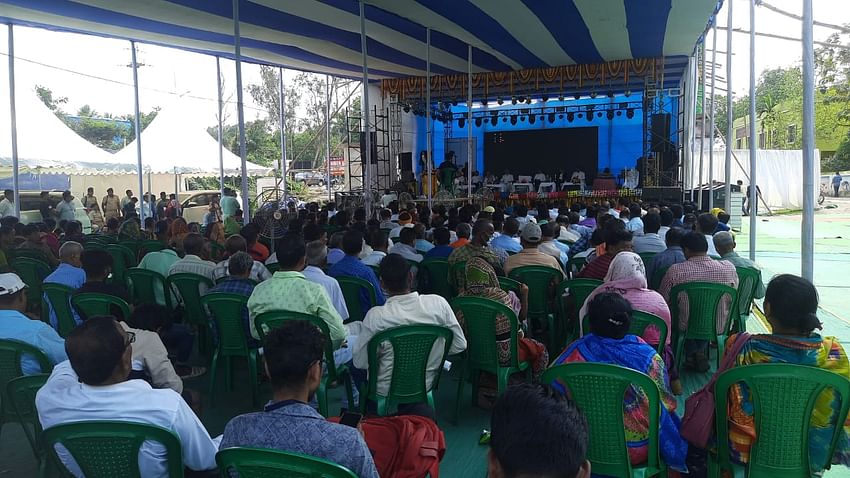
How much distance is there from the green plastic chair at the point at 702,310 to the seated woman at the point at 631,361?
73.8 inches

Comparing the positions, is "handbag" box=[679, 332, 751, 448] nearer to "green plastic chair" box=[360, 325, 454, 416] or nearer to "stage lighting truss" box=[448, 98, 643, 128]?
"green plastic chair" box=[360, 325, 454, 416]

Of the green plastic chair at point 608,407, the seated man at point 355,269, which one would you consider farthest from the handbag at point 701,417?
the seated man at point 355,269

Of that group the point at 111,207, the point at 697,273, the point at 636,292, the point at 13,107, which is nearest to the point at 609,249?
the point at 697,273

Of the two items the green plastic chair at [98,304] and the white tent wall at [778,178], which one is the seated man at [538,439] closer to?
the green plastic chair at [98,304]

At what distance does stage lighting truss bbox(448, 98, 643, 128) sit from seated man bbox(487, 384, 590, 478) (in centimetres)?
1860

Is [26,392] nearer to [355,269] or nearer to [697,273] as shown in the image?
[355,269]

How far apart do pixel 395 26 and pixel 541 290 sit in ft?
26.7

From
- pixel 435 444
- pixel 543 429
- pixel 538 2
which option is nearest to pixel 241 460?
pixel 435 444

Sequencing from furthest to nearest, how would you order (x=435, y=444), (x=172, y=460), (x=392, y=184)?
1. (x=392, y=184)
2. (x=435, y=444)
3. (x=172, y=460)

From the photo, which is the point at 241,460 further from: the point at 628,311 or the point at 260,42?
the point at 260,42

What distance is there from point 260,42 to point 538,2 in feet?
18.9

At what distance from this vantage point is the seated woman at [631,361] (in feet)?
7.55

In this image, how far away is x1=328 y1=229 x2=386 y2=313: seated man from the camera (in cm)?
442

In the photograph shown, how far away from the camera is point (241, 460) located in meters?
1.65
